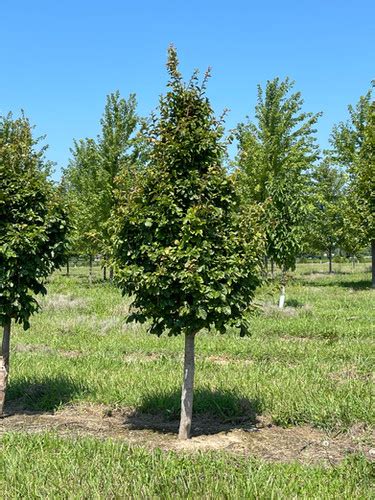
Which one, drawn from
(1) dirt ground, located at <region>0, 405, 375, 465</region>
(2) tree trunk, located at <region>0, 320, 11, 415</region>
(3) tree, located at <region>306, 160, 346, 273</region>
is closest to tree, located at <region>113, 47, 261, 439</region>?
(1) dirt ground, located at <region>0, 405, 375, 465</region>

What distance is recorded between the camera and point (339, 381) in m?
8.55

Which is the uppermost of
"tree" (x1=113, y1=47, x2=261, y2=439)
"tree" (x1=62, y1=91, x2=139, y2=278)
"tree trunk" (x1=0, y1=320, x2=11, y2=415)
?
"tree" (x1=62, y1=91, x2=139, y2=278)

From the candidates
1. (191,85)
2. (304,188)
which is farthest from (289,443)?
(304,188)

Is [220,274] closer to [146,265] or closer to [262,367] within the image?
[146,265]

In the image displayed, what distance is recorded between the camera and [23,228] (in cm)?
733

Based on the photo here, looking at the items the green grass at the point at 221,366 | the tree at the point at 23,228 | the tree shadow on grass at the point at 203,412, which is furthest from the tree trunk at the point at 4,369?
the tree shadow on grass at the point at 203,412

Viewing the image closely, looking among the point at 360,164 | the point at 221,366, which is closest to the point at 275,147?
the point at 360,164

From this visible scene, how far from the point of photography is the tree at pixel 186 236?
6.05 metres

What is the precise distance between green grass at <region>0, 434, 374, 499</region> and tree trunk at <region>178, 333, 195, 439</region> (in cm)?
84

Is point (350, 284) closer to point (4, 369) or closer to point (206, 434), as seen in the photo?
point (206, 434)

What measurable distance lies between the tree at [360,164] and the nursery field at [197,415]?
1467cm

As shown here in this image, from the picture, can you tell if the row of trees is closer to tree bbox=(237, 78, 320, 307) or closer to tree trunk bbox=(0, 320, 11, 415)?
tree trunk bbox=(0, 320, 11, 415)

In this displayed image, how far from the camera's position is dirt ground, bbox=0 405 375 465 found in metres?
5.97

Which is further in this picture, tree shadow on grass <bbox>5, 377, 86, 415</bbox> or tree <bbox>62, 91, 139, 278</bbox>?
tree <bbox>62, 91, 139, 278</bbox>
